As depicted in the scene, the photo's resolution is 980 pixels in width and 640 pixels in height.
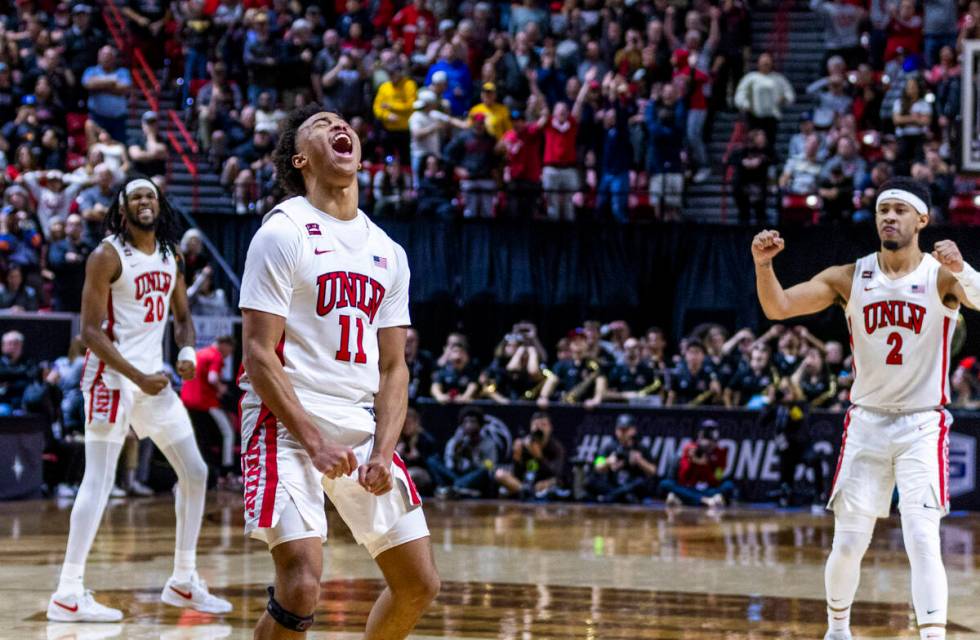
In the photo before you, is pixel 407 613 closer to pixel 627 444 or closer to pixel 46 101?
pixel 627 444

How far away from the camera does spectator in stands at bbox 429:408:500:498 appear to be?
58.9 feet

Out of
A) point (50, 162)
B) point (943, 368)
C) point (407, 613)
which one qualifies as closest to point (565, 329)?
point (50, 162)

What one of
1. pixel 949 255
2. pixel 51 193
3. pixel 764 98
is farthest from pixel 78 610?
pixel 764 98

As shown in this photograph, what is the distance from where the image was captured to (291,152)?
5.87 metres

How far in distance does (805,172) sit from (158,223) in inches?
476

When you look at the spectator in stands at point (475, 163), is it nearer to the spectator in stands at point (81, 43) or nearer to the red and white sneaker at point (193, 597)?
the spectator in stands at point (81, 43)

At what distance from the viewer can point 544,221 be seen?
794 inches

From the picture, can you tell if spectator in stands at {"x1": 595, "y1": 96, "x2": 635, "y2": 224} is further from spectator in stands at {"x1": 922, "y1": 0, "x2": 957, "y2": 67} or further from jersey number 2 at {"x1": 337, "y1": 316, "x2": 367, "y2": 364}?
jersey number 2 at {"x1": 337, "y1": 316, "x2": 367, "y2": 364}

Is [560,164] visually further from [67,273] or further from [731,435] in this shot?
[67,273]

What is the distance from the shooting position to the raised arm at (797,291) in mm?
7633

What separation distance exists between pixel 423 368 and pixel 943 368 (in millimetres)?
11988

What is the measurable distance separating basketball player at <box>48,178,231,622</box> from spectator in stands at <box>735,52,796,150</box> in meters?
12.8

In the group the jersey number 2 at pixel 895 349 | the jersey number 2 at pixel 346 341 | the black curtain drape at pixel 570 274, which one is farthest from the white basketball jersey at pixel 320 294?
the black curtain drape at pixel 570 274

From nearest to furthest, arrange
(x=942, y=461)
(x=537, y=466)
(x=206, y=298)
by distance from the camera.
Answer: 1. (x=942, y=461)
2. (x=537, y=466)
3. (x=206, y=298)
